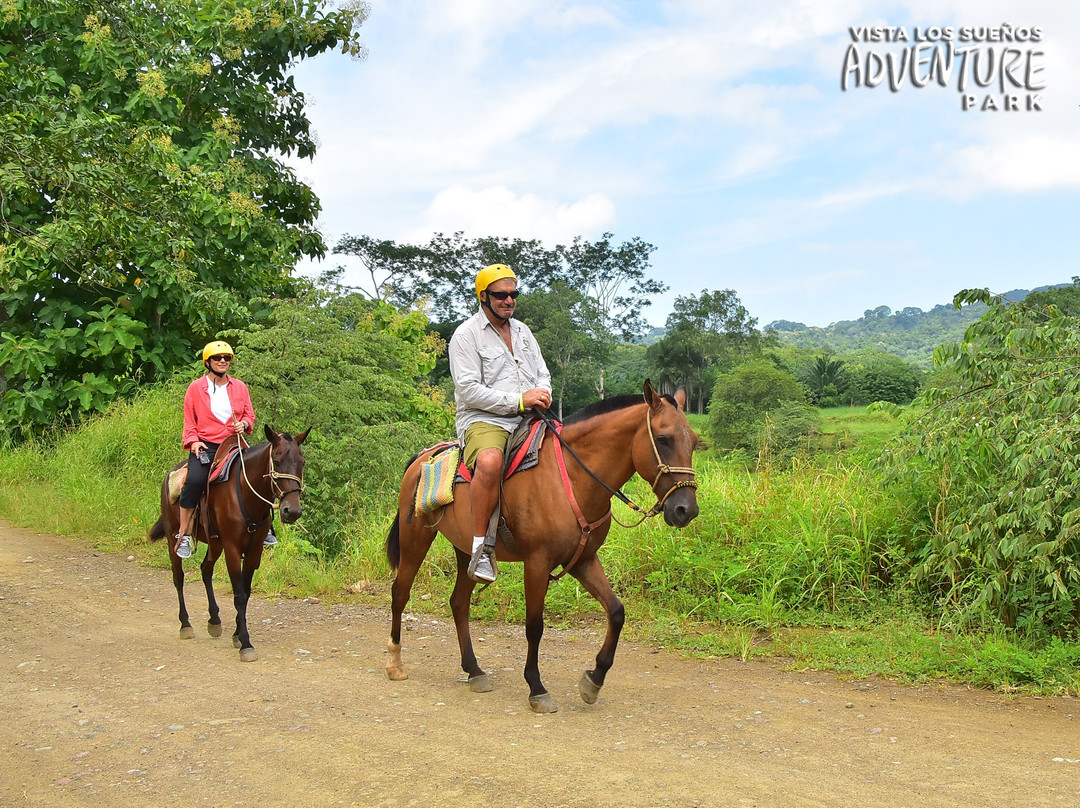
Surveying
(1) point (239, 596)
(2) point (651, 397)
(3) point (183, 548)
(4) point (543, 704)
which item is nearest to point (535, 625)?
(4) point (543, 704)

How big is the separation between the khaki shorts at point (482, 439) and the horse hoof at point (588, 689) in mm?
1479

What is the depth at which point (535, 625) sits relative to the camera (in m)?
5.27

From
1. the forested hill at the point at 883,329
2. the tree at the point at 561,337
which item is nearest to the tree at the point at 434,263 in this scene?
the tree at the point at 561,337

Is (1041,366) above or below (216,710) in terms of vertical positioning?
above

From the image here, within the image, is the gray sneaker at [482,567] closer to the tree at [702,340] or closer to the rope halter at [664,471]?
the rope halter at [664,471]

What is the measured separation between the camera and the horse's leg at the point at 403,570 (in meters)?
6.02

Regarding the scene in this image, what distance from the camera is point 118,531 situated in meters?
11.2

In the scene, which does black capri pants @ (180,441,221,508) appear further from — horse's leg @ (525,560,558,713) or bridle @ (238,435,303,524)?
horse's leg @ (525,560,558,713)

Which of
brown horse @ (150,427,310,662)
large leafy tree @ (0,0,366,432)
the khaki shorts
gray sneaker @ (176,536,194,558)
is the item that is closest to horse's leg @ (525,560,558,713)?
the khaki shorts

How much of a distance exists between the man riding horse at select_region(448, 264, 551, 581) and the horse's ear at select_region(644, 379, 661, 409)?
68 cm

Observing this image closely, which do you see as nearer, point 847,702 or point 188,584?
point 847,702

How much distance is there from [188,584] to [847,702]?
6.90m

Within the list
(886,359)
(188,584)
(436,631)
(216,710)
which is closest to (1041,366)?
(436,631)

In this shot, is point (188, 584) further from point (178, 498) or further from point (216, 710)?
point (216, 710)
